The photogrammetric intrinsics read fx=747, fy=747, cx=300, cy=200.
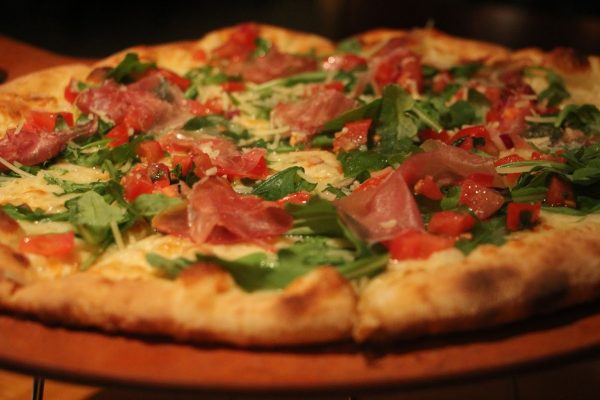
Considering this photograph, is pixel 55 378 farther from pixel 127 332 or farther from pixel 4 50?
pixel 4 50

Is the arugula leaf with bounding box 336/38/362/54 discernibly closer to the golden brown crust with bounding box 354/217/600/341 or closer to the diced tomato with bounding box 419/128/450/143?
the diced tomato with bounding box 419/128/450/143

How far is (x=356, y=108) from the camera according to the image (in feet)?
13.2

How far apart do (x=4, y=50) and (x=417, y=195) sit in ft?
11.6

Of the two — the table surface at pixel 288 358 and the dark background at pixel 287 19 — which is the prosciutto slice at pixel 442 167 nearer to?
the table surface at pixel 288 358

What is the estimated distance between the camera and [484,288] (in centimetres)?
258

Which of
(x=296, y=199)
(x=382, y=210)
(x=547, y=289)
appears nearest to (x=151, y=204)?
(x=296, y=199)

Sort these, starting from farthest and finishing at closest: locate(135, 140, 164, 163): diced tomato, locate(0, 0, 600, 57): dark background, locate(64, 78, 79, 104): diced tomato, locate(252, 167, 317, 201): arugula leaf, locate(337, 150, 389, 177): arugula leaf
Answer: locate(0, 0, 600, 57): dark background
locate(64, 78, 79, 104): diced tomato
locate(135, 140, 164, 163): diced tomato
locate(337, 150, 389, 177): arugula leaf
locate(252, 167, 317, 201): arugula leaf

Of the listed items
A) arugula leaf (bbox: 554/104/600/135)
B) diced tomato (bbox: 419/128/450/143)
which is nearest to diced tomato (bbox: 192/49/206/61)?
diced tomato (bbox: 419/128/450/143)

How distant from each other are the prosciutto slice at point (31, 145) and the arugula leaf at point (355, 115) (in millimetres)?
1370

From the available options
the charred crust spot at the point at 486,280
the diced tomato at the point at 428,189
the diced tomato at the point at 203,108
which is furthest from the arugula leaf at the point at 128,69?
the charred crust spot at the point at 486,280

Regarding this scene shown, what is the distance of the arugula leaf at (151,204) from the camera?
305 cm

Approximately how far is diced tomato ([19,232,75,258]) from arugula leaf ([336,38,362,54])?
3132 mm

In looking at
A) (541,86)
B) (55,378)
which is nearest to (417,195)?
(55,378)

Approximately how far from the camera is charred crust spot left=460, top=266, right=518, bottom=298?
2.57 meters
